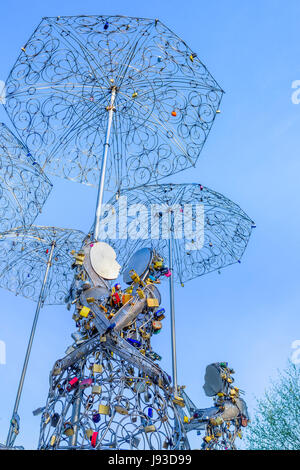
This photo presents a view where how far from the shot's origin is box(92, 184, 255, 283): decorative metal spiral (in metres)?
11.8

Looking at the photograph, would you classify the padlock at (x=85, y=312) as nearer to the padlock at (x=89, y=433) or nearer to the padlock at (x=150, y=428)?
the padlock at (x=89, y=433)

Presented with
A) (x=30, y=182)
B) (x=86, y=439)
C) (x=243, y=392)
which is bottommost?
(x=86, y=439)

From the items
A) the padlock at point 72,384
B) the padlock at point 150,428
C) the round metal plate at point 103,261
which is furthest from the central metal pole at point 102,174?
the padlock at point 150,428

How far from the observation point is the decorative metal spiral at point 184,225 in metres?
11.8

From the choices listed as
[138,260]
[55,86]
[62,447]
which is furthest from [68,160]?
[62,447]

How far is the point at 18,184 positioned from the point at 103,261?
7873 mm

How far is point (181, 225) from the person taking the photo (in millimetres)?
12164

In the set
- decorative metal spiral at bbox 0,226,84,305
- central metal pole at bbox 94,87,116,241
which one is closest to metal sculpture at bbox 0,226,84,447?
decorative metal spiral at bbox 0,226,84,305

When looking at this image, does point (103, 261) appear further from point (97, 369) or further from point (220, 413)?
point (220, 413)

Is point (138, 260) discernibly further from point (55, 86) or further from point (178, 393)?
point (55, 86)

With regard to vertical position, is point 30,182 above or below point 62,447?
above

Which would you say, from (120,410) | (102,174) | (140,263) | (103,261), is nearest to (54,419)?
(120,410)

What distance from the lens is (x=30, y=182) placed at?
12180 millimetres

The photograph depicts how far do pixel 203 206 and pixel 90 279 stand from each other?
24.1ft
